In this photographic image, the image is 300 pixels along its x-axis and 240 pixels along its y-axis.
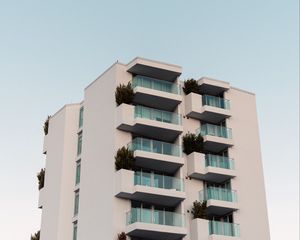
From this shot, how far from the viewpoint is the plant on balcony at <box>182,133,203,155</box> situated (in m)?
47.3

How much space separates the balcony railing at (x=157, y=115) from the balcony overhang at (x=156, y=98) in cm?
106

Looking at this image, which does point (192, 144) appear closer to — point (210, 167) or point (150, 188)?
point (210, 167)

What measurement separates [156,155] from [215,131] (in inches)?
299

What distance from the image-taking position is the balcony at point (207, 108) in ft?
163

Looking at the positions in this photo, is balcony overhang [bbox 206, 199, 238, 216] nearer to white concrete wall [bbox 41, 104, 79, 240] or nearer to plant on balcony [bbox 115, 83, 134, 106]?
plant on balcony [bbox 115, 83, 134, 106]

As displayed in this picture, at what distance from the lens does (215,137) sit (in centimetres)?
4884

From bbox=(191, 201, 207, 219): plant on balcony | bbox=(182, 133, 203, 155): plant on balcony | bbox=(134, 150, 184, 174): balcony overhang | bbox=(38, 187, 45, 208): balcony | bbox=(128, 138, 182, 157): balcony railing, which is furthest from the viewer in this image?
bbox=(38, 187, 45, 208): balcony

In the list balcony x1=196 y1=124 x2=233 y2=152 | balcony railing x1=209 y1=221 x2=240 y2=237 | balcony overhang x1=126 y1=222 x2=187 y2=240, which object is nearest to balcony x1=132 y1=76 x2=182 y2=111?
balcony x1=196 y1=124 x2=233 y2=152

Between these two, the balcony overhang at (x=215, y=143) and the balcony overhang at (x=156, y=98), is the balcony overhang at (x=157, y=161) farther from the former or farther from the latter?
the balcony overhang at (x=156, y=98)

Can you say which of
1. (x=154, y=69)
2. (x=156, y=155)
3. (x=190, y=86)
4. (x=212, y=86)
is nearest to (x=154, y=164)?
(x=156, y=155)

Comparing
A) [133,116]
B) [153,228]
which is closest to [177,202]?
[153,228]

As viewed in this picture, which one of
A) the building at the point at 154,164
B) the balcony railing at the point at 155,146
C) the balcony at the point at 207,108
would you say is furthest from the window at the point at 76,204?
the balcony at the point at 207,108

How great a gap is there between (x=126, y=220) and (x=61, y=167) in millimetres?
10023

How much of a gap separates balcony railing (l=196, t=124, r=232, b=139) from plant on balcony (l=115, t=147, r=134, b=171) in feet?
27.6
